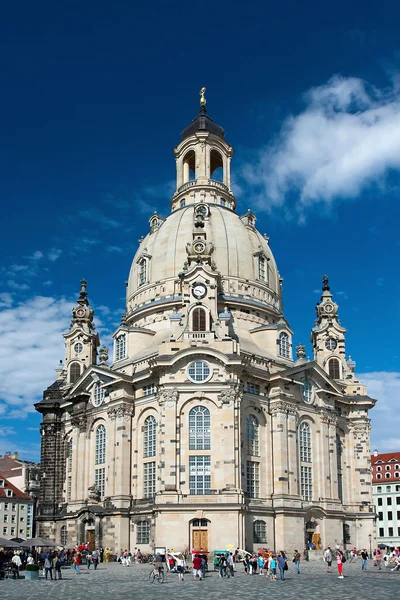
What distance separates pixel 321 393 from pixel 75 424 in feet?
93.1

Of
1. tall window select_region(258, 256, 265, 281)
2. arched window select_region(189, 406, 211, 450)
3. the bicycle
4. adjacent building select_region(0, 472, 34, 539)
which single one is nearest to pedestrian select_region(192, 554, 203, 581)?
the bicycle

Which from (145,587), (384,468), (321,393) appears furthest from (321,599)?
(384,468)

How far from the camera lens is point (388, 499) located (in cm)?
11994

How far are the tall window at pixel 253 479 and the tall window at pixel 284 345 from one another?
1453 centimetres

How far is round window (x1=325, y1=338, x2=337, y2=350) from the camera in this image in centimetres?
8850

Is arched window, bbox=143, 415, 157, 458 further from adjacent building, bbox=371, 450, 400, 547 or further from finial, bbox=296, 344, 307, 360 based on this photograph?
adjacent building, bbox=371, 450, 400, 547

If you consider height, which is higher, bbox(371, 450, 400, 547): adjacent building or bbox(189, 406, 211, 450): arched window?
bbox(189, 406, 211, 450): arched window

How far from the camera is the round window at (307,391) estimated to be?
75625mm

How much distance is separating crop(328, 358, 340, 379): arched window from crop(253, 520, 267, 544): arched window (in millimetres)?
26182

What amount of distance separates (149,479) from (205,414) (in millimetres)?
9085

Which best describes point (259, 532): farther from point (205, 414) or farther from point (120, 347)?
point (120, 347)

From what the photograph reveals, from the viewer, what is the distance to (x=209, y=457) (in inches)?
2544

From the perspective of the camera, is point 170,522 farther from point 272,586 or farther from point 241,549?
point 272,586

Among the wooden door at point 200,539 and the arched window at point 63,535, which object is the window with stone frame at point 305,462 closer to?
the wooden door at point 200,539
